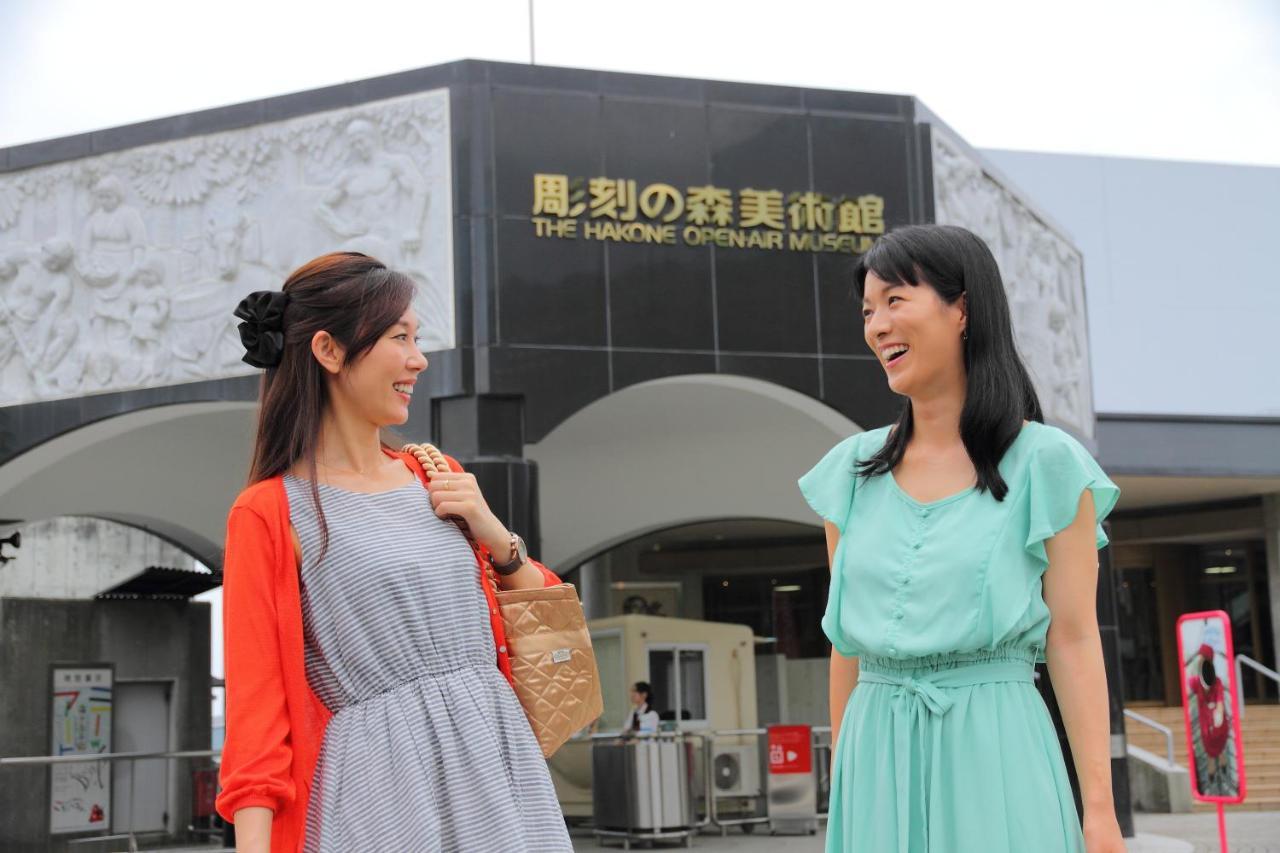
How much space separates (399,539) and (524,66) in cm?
959

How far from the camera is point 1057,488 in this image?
9.54 feet

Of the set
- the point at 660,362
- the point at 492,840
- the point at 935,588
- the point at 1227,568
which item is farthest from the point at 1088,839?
the point at 1227,568

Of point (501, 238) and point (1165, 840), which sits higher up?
point (501, 238)

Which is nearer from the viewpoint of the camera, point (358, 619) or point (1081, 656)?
point (358, 619)

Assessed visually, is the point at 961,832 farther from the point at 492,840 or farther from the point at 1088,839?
the point at 492,840

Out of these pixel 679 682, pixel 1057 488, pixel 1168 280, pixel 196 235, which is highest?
pixel 1168 280

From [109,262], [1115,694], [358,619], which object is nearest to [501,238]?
[109,262]

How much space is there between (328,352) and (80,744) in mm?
16618

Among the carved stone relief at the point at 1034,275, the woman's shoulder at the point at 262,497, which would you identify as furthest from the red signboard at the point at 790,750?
the woman's shoulder at the point at 262,497

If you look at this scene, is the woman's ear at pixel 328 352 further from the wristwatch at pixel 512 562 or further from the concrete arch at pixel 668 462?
the concrete arch at pixel 668 462

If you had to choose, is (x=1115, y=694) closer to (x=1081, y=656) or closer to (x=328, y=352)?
(x=1081, y=656)

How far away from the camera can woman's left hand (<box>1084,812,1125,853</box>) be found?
2.72 meters

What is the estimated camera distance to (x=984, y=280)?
3.07 metres

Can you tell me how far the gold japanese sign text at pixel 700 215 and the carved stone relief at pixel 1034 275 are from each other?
90 cm
